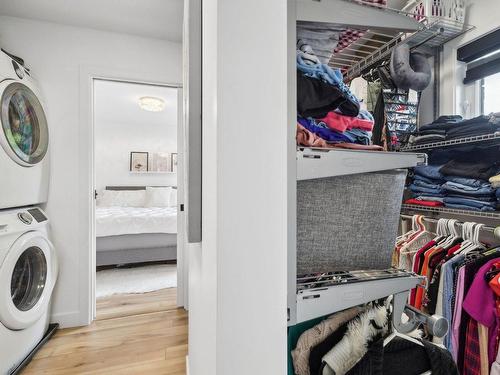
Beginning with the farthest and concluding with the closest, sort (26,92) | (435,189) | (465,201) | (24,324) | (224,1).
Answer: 1. (26,92)
2. (24,324)
3. (435,189)
4. (465,201)
5. (224,1)

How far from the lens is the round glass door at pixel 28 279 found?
1.80m

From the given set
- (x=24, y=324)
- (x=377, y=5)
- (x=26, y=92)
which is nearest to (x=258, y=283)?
(x=377, y=5)

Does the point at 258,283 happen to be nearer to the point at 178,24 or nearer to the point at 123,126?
the point at 178,24

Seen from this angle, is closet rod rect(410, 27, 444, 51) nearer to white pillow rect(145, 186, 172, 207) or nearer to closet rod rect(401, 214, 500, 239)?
closet rod rect(401, 214, 500, 239)

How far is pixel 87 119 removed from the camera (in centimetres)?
231

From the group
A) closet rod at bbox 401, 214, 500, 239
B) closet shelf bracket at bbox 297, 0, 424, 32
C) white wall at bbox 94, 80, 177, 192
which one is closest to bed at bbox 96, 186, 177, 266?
white wall at bbox 94, 80, 177, 192

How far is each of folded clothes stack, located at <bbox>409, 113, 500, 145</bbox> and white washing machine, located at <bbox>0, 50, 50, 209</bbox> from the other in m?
2.56

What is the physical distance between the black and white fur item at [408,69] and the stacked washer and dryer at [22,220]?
231 cm

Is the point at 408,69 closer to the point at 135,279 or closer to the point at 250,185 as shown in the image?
the point at 250,185

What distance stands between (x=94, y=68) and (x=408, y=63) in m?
2.37

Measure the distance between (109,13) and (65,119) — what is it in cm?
92

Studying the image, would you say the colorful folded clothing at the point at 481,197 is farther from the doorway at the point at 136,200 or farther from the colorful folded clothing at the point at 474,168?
the doorway at the point at 136,200

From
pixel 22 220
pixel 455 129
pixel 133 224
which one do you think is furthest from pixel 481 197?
pixel 133 224

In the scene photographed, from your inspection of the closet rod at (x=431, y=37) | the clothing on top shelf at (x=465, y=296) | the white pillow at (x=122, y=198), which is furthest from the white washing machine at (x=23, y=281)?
the white pillow at (x=122, y=198)
